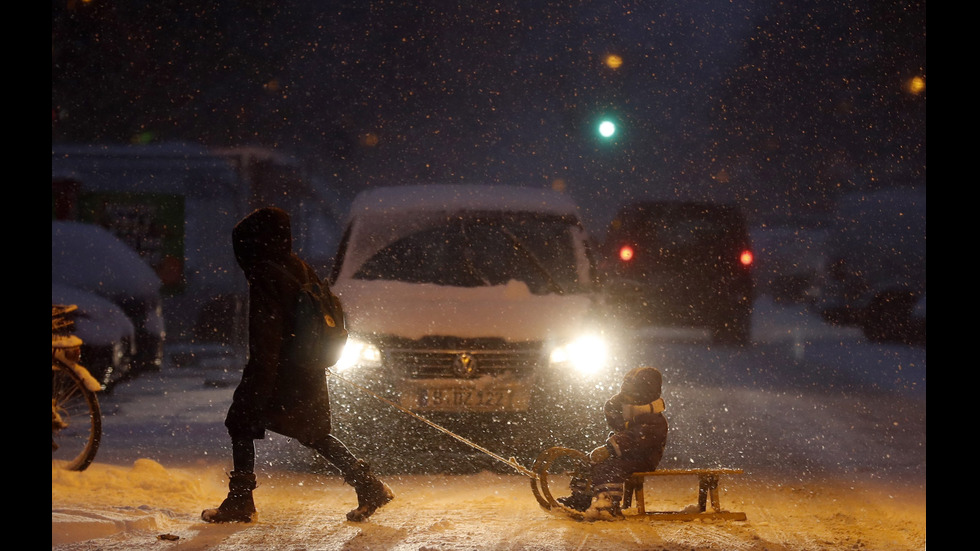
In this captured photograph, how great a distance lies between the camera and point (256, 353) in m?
4.79

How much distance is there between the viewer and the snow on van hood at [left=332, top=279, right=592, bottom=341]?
6.25 m

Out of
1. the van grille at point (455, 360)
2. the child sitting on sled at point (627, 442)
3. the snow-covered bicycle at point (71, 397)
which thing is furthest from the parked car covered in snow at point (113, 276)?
the child sitting on sled at point (627, 442)

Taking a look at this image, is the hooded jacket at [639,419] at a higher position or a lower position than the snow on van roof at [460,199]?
lower

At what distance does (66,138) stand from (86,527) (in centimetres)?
2064

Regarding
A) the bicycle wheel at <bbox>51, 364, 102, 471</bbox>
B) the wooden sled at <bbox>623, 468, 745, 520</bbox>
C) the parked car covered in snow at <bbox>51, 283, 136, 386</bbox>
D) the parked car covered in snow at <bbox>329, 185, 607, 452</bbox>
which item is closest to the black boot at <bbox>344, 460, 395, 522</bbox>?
the parked car covered in snow at <bbox>329, 185, 607, 452</bbox>

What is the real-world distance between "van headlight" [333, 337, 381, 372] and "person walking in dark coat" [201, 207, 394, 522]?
4.08ft

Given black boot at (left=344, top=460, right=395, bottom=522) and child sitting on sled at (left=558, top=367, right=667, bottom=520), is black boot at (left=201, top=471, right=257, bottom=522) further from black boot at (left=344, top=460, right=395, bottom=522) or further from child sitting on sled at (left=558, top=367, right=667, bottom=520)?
child sitting on sled at (left=558, top=367, right=667, bottom=520)

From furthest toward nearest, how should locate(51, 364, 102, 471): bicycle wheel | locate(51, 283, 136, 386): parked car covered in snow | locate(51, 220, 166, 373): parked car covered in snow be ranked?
locate(51, 220, 166, 373): parked car covered in snow
locate(51, 283, 136, 386): parked car covered in snow
locate(51, 364, 102, 471): bicycle wheel

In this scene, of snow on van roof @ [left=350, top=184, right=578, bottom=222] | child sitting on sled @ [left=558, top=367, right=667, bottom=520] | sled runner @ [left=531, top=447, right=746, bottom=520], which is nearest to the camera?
child sitting on sled @ [left=558, top=367, right=667, bottom=520]

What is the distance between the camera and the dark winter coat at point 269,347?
4789 millimetres

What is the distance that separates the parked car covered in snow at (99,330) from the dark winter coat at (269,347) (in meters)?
5.38

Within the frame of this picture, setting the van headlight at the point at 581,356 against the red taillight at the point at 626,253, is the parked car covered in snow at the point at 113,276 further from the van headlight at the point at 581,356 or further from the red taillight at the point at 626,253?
the red taillight at the point at 626,253
